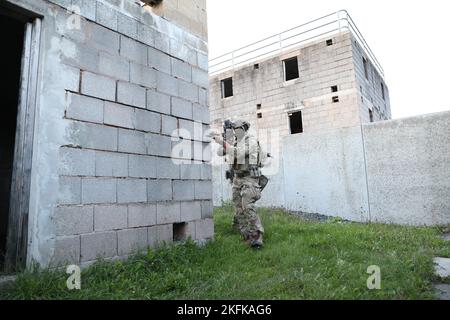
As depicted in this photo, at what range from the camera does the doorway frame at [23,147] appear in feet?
8.57

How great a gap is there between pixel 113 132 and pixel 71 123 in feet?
1.47

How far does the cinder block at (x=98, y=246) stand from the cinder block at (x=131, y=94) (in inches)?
55.4

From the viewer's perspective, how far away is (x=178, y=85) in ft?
13.5

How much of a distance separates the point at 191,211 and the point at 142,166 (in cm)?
95

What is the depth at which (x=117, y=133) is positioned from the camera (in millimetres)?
3326

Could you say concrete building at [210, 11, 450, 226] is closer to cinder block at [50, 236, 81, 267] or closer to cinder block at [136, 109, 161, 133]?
cinder block at [136, 109, 161, 133]

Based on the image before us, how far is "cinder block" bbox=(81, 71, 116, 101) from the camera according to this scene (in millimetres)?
3096

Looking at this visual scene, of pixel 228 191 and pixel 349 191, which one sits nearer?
pixel 349 191

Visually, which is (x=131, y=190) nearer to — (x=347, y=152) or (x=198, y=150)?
(x=198, y=150)
